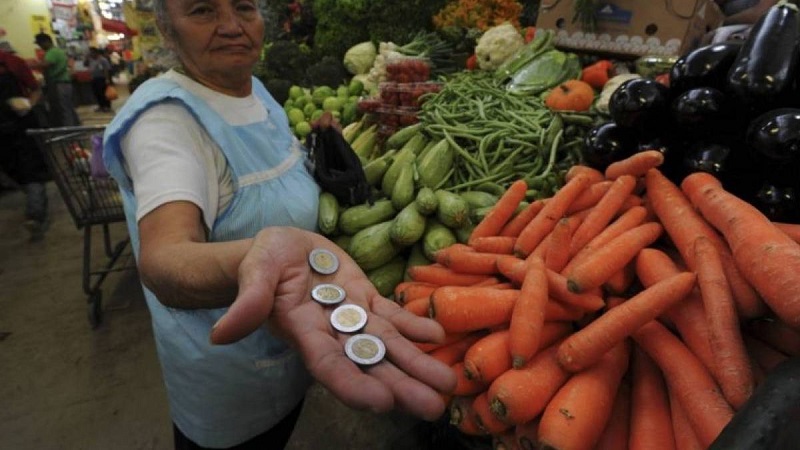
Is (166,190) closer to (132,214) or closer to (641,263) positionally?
(132,214)

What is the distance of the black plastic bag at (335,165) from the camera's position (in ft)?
6.03

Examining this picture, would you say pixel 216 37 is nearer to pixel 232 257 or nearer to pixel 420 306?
pixel 232 257

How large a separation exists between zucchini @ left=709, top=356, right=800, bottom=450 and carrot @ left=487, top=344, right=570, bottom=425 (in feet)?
1.59

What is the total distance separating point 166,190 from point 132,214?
40cm

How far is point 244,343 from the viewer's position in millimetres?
1315

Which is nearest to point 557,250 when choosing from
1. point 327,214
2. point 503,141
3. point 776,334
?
point 776,334

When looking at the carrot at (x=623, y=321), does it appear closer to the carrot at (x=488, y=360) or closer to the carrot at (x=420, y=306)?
the carrot at (x=488, y=360)

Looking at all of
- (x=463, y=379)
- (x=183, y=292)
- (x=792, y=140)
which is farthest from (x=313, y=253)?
(x=792, y=140)

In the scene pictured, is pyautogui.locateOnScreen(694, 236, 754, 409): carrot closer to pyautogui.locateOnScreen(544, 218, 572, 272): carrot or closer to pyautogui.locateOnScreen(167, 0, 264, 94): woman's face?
pyautogui.locateOnScreen(544, 218, 572, 272): carrot

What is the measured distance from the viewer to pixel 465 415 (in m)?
1.09

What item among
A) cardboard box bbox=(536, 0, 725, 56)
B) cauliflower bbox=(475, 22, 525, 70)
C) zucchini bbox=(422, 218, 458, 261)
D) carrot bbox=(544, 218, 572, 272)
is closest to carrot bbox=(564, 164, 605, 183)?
carrot bbox=(544, 218, 572, 272)

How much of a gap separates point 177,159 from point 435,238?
1.00 m

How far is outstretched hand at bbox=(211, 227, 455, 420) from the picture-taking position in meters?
0.67

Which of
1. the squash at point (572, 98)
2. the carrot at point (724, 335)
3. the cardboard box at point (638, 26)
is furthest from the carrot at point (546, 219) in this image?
the cardboard box at point (638, 26)
